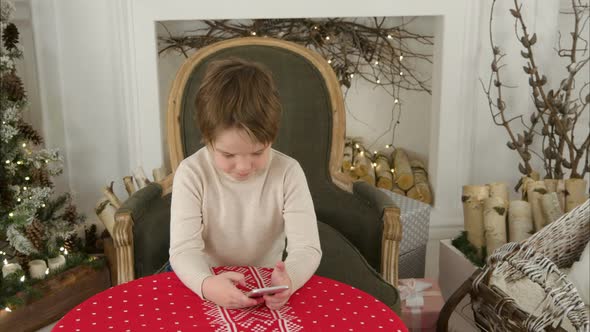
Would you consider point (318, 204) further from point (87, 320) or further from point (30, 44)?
point (30, 44)

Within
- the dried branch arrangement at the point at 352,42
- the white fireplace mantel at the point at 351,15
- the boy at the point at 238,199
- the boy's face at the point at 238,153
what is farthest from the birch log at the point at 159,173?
the boy's face at the point at 238,153

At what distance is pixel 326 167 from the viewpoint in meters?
2.14

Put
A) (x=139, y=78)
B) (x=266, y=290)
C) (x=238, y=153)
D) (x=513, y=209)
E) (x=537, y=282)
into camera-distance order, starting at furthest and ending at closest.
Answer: (x=139, y=78)
(x=513, y=209)
(x=537, y=282)
(x=238, y=153)
(x=266, y=290)

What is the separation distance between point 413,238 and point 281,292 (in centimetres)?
136

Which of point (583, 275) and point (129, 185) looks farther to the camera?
point (129, 185)

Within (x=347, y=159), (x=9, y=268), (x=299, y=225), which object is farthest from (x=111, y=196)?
(x=299, y=225)

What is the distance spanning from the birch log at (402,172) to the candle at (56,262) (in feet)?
4.83

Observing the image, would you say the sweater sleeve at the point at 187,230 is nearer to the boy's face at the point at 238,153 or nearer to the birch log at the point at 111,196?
the boy's face at the point at 238,153

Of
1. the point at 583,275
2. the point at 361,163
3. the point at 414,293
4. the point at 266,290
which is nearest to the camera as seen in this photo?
the point at 266,290

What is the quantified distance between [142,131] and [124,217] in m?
0.94

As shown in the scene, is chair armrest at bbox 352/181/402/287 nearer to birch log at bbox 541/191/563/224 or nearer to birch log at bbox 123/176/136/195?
birch log at bbox 541/191/563/224

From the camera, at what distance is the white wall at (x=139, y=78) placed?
2.52 meters

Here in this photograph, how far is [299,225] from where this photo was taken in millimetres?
1456

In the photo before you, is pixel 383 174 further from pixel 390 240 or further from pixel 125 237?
pixel 125 237
